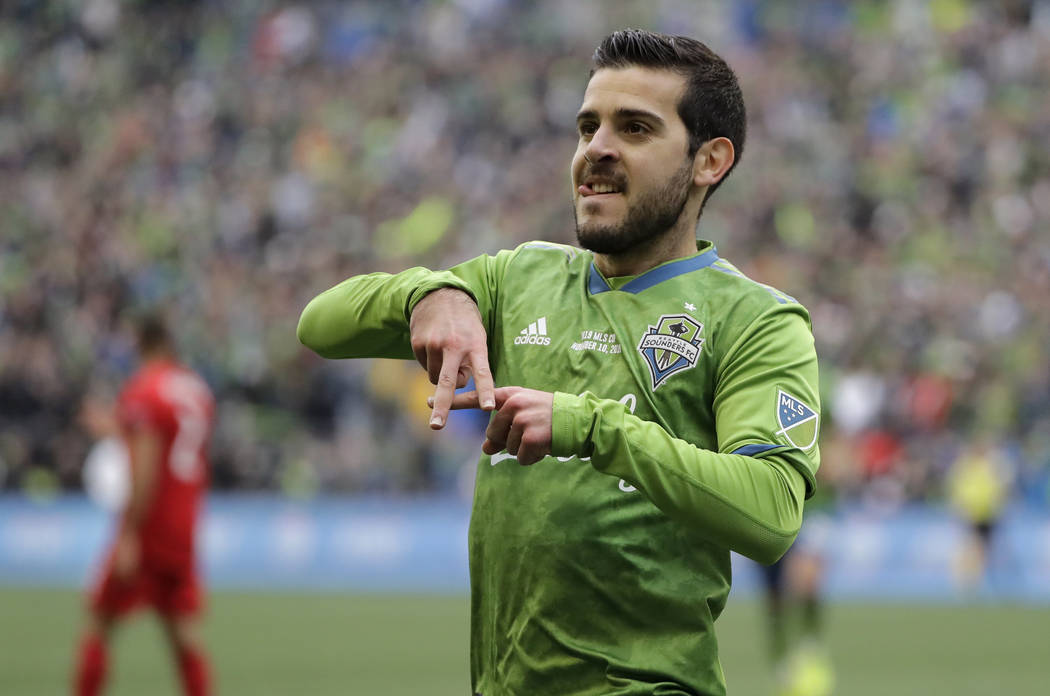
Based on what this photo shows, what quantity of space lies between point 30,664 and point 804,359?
9.14 meters

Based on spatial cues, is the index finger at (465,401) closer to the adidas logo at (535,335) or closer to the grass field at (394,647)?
the adidas logo at (535,335)

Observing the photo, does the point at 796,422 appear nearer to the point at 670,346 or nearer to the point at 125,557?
the point at 670,346

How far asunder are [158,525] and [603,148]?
6022 millimetres

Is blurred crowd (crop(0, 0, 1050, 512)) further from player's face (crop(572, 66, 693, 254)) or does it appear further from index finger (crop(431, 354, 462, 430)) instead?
index finger (crop(431, 354, 462, 430))

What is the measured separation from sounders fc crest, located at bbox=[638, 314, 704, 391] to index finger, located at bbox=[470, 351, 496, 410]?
0.40 metres

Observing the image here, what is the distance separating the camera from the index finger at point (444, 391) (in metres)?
2.79

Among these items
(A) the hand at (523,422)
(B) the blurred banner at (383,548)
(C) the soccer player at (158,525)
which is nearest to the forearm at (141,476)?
(C) the soccer player at (158,525)

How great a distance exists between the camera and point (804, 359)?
3.08m

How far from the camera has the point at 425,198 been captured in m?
21.9

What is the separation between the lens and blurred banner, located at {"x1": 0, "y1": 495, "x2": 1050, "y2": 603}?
17.3 m

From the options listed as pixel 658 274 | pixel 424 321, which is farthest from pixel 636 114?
pixel 424 321

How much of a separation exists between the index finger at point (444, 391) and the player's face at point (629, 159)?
490 mm

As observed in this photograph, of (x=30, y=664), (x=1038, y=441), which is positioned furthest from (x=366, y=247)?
(x=30, y=664)

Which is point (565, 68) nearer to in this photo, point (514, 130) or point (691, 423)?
point (514, 130)
